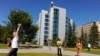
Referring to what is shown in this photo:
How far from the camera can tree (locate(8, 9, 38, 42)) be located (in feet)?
208

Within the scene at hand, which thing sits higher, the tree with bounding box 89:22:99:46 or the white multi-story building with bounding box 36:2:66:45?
the white multi-story building with bounding box 36:2:66:45

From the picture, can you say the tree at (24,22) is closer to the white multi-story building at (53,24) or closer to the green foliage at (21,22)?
the green foliage at (21,22)

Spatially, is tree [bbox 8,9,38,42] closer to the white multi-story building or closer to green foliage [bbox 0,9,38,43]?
green foliage [bbox 0,9,38,43]

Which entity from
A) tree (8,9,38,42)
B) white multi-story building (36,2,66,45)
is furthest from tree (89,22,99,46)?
tree (8,9,38,42)

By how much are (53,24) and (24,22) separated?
66.0 meters

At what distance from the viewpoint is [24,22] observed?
210 ft

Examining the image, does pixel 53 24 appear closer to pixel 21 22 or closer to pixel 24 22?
pixel 24 22

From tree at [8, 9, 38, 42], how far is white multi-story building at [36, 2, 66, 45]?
6077cm

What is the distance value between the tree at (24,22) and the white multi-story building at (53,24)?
60.8 meters

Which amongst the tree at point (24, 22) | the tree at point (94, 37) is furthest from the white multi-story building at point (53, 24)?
the tree at point (24, 22)

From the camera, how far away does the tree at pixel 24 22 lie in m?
63.4

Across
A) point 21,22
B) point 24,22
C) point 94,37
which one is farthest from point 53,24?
point 21,22

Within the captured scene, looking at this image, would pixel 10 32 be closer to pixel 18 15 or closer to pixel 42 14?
pixel 18 15

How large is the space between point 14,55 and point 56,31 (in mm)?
116051
